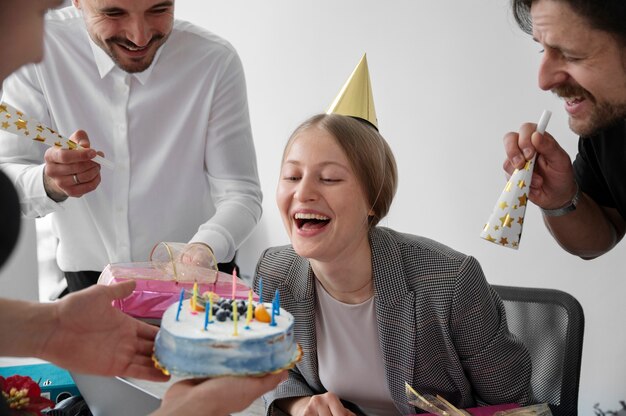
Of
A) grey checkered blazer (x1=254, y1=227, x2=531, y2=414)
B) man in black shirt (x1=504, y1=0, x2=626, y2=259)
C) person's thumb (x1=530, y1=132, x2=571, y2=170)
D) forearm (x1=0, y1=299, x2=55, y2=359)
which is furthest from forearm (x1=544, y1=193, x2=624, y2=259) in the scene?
forearm (x1=0, y1=299, x2=55, y2=359)

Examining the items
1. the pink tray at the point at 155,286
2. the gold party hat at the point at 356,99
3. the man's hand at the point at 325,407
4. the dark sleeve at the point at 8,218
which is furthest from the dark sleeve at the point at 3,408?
the gold party hat at the point at 356,99

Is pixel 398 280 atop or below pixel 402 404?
atop

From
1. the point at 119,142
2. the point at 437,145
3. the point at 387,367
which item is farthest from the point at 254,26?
the point at 387,367

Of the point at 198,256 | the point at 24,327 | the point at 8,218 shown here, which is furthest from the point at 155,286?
the point at 8,218

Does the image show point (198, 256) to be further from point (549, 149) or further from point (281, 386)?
point (549, 149)

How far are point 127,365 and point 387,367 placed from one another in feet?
2.32

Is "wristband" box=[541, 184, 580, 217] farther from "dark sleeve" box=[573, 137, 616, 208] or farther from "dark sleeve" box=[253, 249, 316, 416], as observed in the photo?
"dark sleeve" box=[253, 249, 316, 416]

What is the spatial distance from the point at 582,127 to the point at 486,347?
550 millimetres

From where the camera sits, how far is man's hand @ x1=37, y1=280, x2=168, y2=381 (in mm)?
1382

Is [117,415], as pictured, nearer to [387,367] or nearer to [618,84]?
[387,367]

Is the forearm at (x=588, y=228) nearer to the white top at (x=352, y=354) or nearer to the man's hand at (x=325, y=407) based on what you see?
the white top at (x=352, y=354)

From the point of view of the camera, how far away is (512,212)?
6.01ft

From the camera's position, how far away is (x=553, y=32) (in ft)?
5.68

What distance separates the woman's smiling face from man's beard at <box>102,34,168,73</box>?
511 mm
